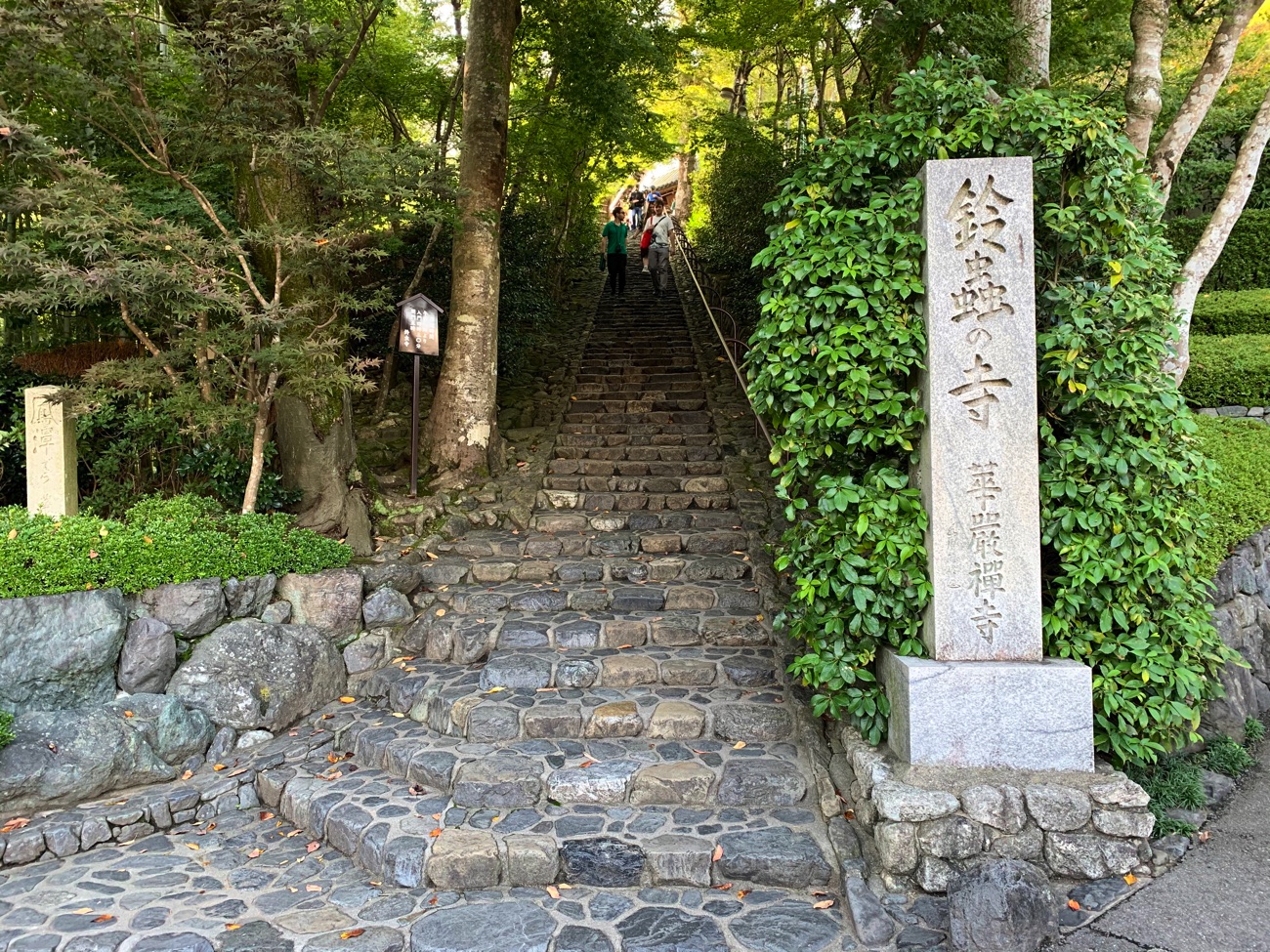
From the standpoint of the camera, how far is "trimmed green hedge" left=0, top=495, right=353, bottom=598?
17.7ft

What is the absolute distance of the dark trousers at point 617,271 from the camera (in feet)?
57.4

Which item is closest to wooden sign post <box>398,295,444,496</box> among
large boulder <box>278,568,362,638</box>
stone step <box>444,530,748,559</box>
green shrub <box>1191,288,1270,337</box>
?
stone step <box>444,530,748,559</box>

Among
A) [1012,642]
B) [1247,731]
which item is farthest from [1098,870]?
[1247,731]

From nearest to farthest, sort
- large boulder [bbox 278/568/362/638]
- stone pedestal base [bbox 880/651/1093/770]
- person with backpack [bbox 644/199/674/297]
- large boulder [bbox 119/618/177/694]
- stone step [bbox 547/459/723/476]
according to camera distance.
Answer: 1. stone pedestal base [bbox 880/651/1093/770]
2. large boulder [bbox 119/618/177/694]
3. large boulder [bbox 278/568/362/638]
4. stone step [bbox 547/459/723/476]
5. person with backpack [bbox 644/199/674/297]

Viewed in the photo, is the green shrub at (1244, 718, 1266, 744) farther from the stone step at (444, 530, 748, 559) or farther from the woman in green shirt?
the woman in green shirt

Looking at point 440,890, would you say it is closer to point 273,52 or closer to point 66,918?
point 66,918

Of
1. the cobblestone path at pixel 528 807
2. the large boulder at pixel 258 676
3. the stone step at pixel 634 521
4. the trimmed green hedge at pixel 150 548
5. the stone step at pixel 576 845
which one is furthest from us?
the stone step at pixel 634 521

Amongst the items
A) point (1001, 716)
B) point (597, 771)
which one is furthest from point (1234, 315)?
point (597, 771)

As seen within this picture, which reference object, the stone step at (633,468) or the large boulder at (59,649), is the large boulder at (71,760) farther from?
the stone step at (633,468)

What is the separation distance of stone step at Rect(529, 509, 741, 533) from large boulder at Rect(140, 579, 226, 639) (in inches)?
128

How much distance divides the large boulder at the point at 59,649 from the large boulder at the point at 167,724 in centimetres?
21

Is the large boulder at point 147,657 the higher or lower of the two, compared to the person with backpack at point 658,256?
lower

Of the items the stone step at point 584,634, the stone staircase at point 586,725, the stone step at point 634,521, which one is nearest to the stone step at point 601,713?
the stone staircase at point 586,725

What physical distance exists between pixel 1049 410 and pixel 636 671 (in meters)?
3.34
